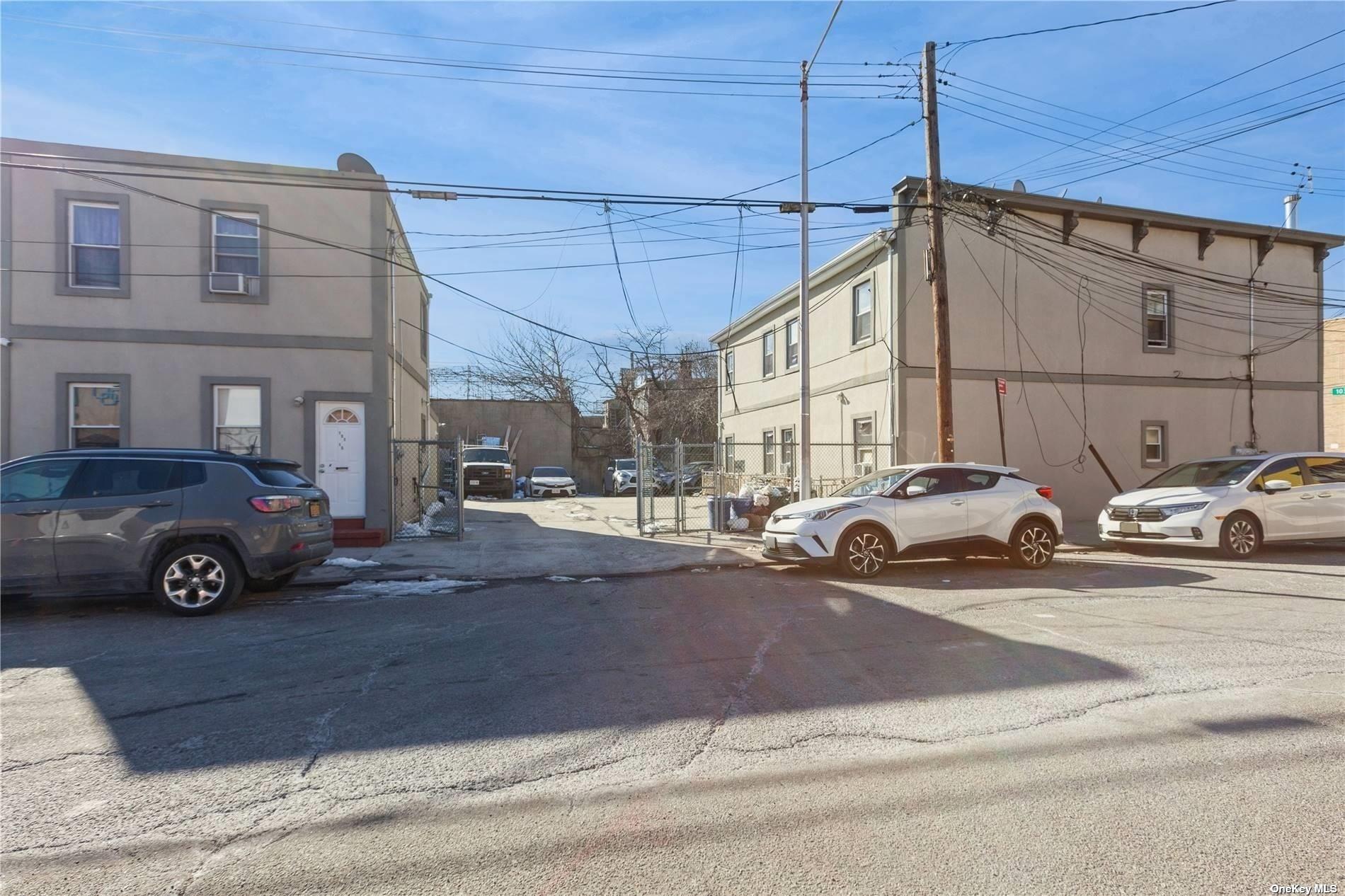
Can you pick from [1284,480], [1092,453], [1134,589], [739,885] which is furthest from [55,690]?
[1092,453]

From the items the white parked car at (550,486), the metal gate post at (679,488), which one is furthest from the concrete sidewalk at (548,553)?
the white parked car at (550,486)

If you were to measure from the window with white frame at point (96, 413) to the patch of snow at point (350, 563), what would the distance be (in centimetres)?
447

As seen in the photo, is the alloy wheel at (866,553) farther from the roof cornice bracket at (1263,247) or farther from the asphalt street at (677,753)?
the roof cornice bracket at (1263,247)

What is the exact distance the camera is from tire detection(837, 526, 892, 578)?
9703mm

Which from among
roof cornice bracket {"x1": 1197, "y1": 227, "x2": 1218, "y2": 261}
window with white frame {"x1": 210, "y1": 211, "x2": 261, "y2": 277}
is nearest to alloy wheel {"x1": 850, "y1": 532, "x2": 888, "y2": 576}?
window with white frame {"x1": 210, "y1": 211, "x2": 261, "y2": 277}

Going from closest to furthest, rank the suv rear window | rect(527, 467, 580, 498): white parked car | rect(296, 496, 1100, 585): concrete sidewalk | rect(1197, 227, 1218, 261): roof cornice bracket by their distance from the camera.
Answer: the suv rear window → rect(296, 496, 1100, 585): concrete sidewalk → rect(1197, 227, 1218, 261): roof cornice bracket → rect(527, 467, 580, 498): white parked car

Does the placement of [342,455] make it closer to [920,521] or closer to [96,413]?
[96,413]

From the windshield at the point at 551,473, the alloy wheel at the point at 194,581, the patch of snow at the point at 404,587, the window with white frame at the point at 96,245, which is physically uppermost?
the window with white frame at the point at 96,245

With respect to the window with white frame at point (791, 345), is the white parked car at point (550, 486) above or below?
below

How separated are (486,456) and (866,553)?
18.9 m

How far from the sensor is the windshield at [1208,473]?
38.7 ft

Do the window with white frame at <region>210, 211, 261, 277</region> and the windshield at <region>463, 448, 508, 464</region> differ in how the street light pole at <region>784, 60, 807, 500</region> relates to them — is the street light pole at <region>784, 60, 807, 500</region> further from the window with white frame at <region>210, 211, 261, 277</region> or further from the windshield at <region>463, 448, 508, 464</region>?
the windshield at <region>463, 448, 508, 464</region>

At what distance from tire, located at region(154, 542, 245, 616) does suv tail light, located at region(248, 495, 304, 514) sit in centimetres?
53

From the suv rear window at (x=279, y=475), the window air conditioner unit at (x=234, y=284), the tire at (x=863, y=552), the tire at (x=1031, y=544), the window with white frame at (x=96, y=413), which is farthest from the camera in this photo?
the window air conditioner unit at (x=234, y=284)
